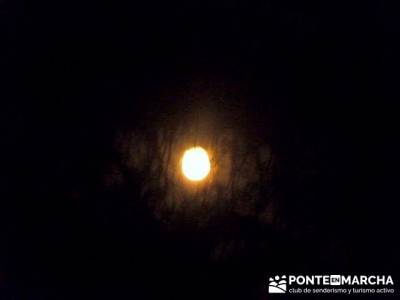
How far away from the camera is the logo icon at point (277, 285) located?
2.90 metres

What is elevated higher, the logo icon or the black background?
the black background

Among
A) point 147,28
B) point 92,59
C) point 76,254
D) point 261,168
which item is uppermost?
point 147,28

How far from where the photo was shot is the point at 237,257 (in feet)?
9.71

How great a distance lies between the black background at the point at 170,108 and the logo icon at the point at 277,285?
0.24ft

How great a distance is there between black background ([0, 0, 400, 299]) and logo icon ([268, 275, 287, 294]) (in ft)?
0.24

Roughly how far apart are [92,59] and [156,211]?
Answer: 1481 mm

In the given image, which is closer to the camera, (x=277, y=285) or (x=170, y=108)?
(x=277, y=285)

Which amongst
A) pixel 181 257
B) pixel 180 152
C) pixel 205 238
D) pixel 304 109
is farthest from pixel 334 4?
pixel 181 257

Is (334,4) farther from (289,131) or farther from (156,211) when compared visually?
(156,211)

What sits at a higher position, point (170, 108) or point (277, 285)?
point (170, 108)

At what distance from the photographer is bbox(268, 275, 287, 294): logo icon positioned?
290 centimetres

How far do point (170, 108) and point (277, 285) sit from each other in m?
1.75

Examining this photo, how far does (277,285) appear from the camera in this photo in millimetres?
2904

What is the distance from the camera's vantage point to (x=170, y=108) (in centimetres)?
310
